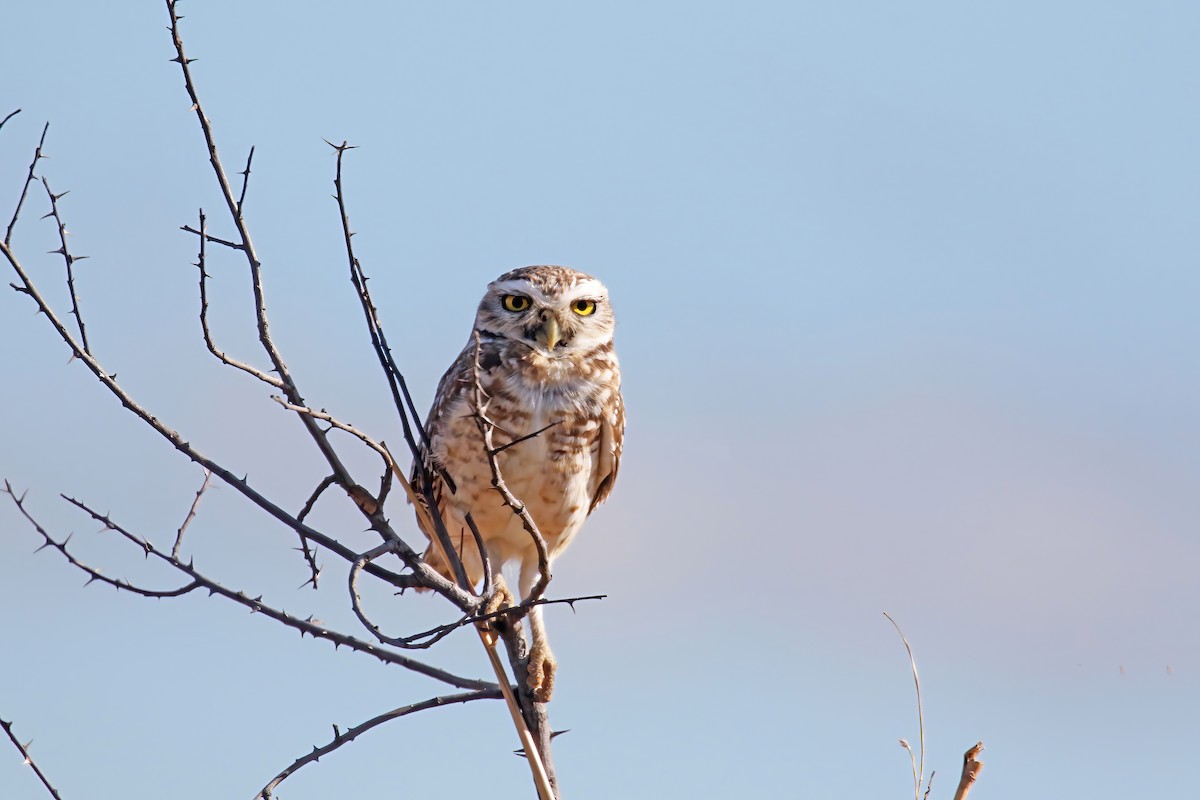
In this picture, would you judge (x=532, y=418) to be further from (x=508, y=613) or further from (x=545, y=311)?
(x=508, y=613)

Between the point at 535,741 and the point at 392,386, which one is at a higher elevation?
the point at 392,386

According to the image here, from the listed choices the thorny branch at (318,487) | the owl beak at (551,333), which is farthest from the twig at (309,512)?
the owl beak at (551,333)

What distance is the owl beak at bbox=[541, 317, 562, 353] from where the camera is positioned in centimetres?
557

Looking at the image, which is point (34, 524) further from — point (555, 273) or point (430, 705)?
point (555, 273)

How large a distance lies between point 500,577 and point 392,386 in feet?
5.95

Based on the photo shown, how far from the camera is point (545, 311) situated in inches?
222

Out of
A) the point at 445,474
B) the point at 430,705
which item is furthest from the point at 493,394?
the point at 430,705

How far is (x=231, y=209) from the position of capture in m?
3.34

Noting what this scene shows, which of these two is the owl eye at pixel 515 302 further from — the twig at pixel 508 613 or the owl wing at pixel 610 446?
the twig at pixel 508 613

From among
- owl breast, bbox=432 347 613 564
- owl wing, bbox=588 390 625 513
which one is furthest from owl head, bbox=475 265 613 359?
owl wing, bbox=588 390 625 513

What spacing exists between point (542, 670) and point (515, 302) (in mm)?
1690

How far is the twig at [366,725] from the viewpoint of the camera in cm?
367

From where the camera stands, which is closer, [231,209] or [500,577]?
[231,209]

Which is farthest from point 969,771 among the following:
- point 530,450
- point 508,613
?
point 530,450
